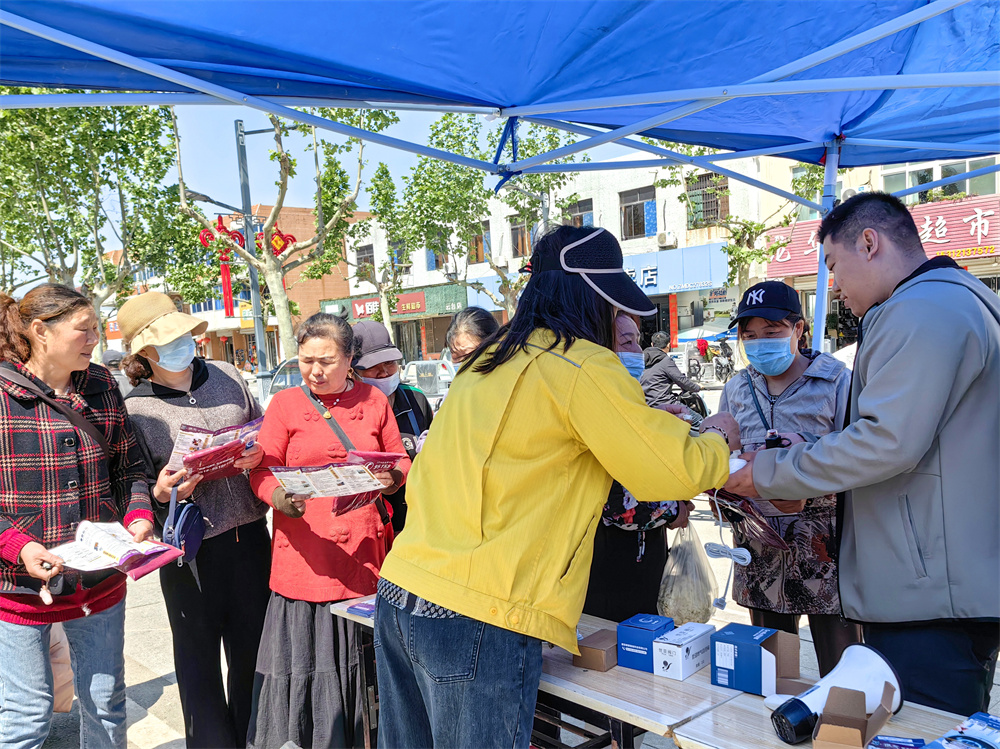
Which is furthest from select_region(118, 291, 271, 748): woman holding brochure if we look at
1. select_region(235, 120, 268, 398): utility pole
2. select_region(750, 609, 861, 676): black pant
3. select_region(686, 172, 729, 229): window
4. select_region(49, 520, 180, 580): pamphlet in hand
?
select_region(686, 172, 729, 229): window

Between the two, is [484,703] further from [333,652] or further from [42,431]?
[42,431]

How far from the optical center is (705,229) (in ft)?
80.9

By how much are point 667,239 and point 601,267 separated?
80.4ft

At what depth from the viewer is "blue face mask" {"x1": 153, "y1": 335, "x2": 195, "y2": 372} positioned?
3.10 metres

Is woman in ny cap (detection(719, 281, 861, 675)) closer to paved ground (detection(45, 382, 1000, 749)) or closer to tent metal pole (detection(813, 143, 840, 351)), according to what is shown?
paved ground (detection(45, 382, 1000, 749))

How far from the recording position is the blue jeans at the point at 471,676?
5.60 feet

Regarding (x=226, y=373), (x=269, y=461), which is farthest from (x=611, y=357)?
(x=226, y=373)

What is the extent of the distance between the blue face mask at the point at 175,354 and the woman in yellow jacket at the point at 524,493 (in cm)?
175

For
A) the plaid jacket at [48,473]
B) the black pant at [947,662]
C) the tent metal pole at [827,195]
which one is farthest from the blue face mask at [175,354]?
the tent metal pole at [827,195]

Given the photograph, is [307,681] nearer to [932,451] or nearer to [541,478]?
[541,478]

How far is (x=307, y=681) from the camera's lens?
2.98 m

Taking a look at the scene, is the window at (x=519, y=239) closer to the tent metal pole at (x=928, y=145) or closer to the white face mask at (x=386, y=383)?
the tent metal pole at (x=928, y=145)

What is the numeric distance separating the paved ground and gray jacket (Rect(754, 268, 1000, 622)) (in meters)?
1.82

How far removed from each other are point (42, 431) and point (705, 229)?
24.1 m
